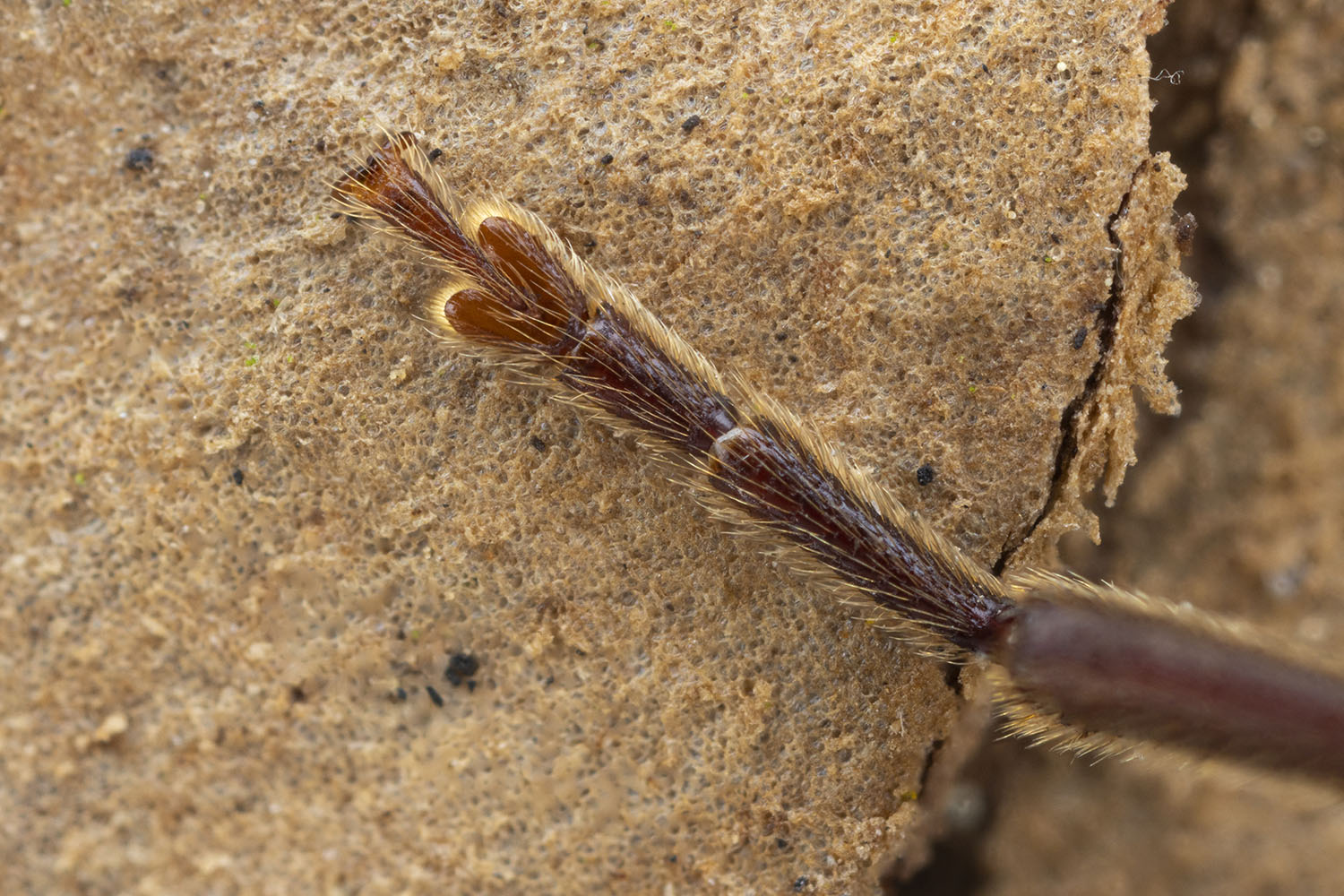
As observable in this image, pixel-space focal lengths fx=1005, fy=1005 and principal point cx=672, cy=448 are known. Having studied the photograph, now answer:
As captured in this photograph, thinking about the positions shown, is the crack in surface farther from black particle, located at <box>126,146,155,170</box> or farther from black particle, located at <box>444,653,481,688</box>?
black particle, located at <box>126,146,155,170</box>

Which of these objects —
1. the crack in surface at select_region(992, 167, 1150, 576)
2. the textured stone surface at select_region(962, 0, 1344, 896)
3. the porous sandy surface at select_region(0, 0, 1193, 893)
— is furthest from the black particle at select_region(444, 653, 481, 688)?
the textured stone surface at select_region(962, 0, 1344, 896)

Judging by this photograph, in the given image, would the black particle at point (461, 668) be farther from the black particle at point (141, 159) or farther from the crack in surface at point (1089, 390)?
the black particle at point (141, 159)

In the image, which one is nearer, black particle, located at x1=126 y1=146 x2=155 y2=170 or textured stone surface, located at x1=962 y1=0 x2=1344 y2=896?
black particle, located at x1=126 y1=146 x2=155 y2=170

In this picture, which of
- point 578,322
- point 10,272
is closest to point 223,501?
point 10,272

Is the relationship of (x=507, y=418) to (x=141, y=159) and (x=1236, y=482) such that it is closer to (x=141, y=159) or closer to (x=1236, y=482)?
(x=141, y=159)

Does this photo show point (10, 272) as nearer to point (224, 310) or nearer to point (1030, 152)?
point (224, 310)

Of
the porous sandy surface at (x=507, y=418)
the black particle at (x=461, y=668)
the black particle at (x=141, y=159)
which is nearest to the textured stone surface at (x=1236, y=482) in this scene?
the porous sandy surface at (x=507, y=418)

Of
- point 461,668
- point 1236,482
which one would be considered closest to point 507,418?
point 461,668
